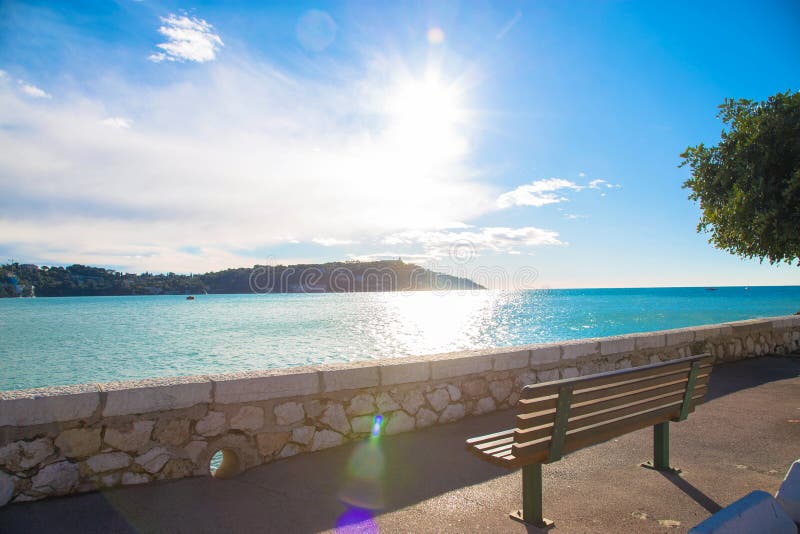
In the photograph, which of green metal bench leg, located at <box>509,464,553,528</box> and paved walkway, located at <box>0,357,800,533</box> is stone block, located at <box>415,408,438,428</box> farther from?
green metal bench leg, located at <box>509,464,553,528</box>

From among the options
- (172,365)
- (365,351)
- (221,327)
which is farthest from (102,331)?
(365,351)

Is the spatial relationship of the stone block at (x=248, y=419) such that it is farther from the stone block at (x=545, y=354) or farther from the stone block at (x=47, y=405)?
the stone block at (x=545, y=354)

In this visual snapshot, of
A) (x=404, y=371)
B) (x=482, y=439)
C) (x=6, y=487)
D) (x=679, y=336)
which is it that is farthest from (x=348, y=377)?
(x=679, y=336)

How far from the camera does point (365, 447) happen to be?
4.36 m

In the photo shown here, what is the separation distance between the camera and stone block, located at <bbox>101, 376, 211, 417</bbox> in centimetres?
335

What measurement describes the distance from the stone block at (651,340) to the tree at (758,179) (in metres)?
3.85

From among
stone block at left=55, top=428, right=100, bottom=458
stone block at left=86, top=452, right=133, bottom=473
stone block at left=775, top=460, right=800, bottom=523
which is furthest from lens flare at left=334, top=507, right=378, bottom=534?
stone block at left=775, top=460, right=800, bottom=523

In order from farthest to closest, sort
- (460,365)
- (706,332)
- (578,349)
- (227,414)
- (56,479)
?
(706,332) → (578,349) → (460,365) → (227,414) → (56,479)

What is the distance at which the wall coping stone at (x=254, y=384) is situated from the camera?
10.4 feet

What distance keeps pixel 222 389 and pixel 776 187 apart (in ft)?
34.4

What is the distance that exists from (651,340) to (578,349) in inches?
72.9

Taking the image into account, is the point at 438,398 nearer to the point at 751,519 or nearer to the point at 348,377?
the point at 348,377

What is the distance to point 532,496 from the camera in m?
3.09

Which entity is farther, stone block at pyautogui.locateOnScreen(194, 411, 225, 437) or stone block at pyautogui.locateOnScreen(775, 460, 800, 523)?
stone block at pyautogui.locateOnScreen(194, 411, 225, 437)
